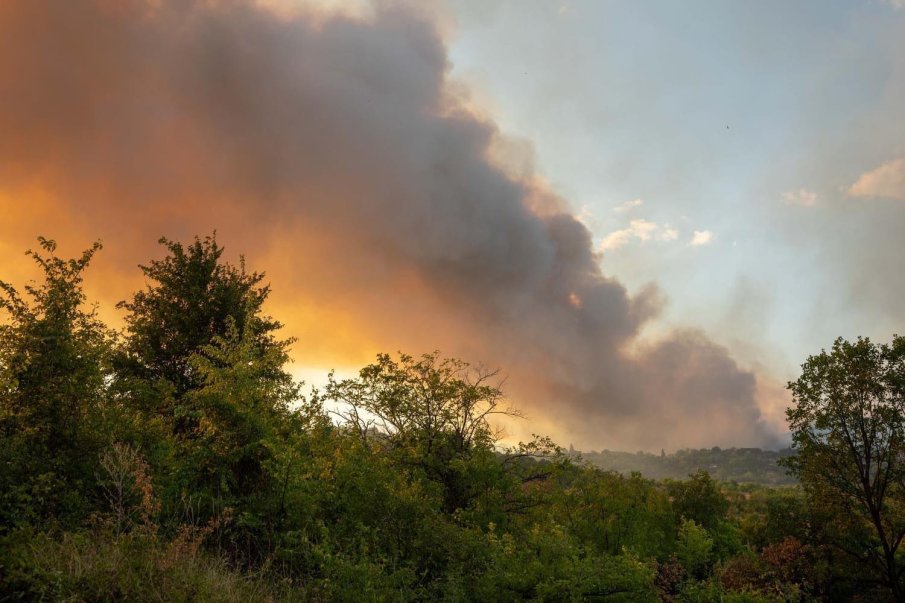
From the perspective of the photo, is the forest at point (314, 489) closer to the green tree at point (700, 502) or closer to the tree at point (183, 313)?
the tree at point (183, 313)

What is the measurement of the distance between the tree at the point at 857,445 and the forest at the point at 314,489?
0.09 meters

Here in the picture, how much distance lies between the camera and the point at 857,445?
25.4m

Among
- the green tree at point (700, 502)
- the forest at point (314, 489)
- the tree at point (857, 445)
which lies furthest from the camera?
the green tree at point (700, 502)

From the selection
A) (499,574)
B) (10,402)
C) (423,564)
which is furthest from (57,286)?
(499,574)

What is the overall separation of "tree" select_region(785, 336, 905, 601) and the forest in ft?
0.31

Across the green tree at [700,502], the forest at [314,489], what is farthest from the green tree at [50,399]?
the green tree at [700,502]

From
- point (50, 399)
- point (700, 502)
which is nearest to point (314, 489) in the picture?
point (50, 399)

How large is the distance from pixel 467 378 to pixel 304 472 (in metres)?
13.8

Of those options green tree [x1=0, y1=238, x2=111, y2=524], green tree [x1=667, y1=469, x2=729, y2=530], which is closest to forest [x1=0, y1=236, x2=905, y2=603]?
green tree [x1=0, y1=238, x2=111, y2=524]

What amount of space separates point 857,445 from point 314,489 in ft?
89.3

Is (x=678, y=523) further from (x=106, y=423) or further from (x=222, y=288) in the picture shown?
(x=106, y=423)

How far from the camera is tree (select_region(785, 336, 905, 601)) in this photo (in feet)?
80.9

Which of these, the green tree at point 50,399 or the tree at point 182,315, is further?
the tree at point 182,315

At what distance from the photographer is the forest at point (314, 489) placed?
32.0 ft
